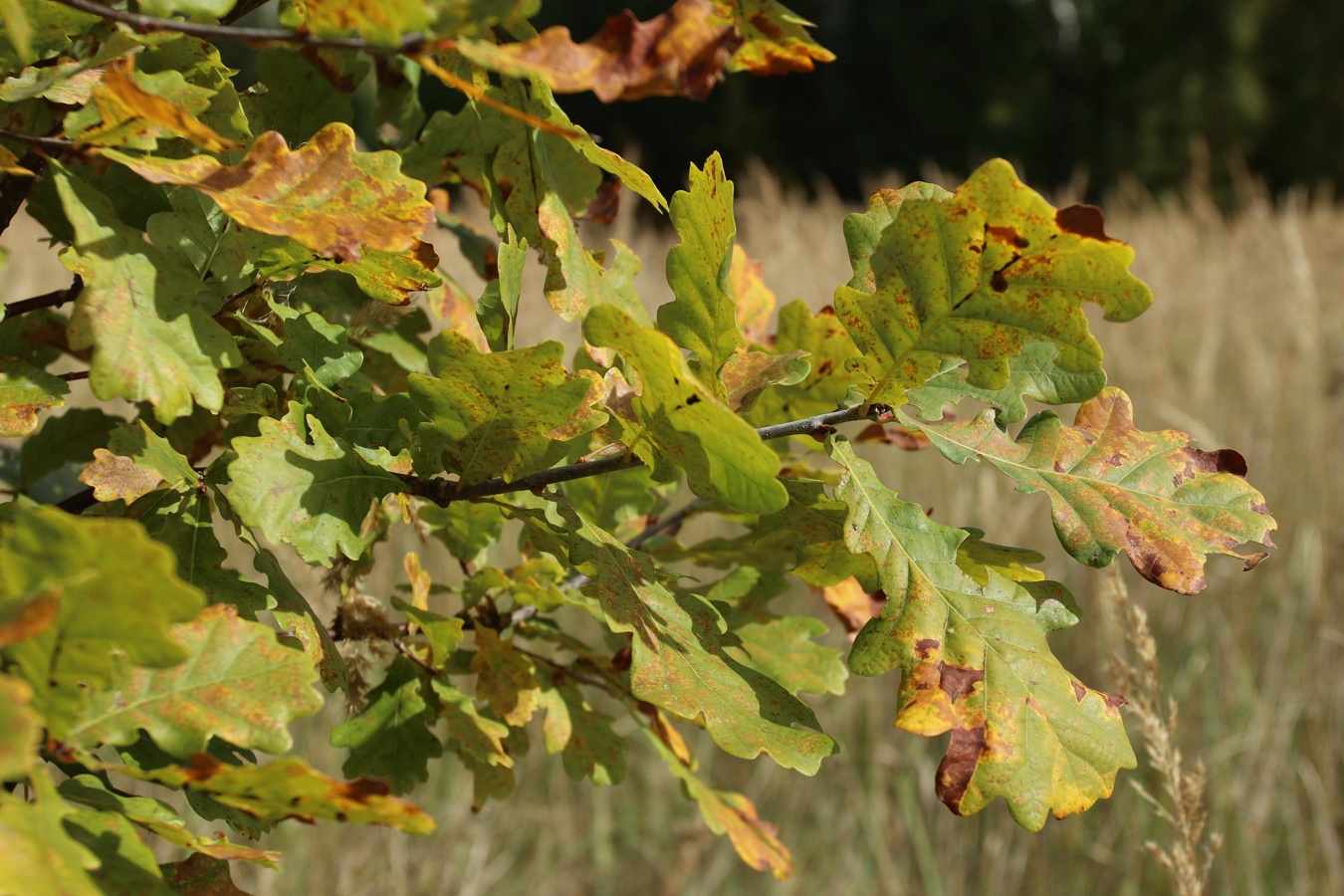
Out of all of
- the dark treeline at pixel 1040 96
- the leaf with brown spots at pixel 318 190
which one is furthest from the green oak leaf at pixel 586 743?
the dark treeline at pixel 1040 96

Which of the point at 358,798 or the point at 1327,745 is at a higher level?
the point at 358,798

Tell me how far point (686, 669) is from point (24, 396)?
24 cm

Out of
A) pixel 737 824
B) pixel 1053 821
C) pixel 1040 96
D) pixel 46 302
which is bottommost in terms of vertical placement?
pixel 1040 96

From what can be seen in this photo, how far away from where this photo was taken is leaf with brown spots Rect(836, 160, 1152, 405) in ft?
1.16

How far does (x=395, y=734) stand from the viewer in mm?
510

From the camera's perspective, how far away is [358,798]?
0.29 metres

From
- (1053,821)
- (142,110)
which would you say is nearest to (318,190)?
(142,110)

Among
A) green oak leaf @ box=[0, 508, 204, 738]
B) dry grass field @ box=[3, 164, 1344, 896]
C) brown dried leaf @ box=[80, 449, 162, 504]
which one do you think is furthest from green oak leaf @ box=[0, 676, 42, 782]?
dry grass field @ box=[3, 164, 1344, 896]

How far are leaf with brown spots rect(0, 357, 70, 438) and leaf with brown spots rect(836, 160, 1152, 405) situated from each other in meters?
0.27

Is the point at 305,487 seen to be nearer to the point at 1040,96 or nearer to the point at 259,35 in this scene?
the point at 259,35

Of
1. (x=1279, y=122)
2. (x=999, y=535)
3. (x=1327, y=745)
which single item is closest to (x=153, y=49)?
(x=999, y=535)

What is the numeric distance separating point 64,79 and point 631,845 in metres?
1.58

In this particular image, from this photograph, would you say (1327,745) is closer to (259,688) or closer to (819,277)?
(259,688)

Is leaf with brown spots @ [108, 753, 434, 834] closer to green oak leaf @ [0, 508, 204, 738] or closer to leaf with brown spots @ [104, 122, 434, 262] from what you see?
green oak leaf @ [0, 508, 204, 738]
